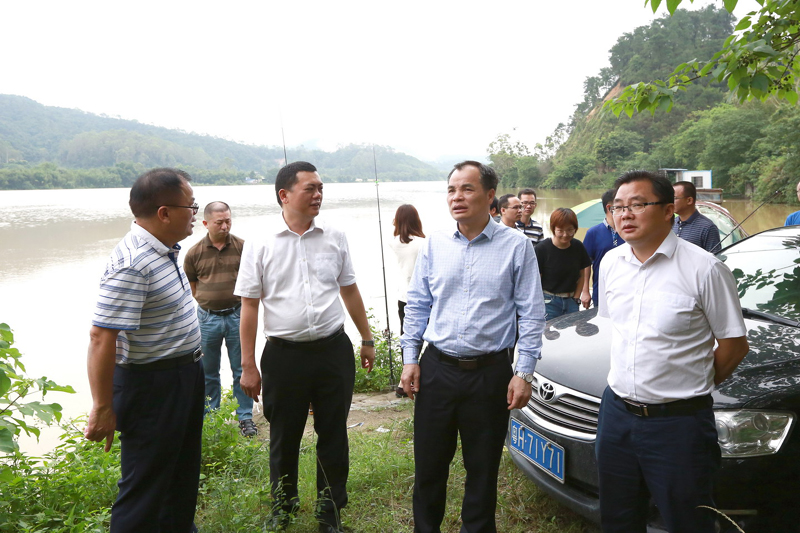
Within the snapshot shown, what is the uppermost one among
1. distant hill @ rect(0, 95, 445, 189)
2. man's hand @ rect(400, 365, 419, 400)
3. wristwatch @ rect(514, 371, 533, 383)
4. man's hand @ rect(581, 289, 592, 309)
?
distant hill @ rect(0, 95, 445, 189)

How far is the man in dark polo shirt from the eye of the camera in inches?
166

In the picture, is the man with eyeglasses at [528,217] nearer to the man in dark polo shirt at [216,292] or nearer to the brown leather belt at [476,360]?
the man in dark polo shirt at [216,292]

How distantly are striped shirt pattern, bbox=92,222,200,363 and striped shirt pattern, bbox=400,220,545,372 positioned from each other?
974 mm

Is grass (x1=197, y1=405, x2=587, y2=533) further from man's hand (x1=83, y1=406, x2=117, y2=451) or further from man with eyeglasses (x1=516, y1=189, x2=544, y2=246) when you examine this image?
man with eyeglasses (x1=516, y1=189, x2=544, y2=246)

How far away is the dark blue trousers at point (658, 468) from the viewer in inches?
67.4

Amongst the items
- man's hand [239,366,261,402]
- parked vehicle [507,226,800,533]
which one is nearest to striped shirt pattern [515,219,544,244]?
parked vehicle [507,226,800,533]

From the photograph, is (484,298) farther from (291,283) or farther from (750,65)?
(750,65)

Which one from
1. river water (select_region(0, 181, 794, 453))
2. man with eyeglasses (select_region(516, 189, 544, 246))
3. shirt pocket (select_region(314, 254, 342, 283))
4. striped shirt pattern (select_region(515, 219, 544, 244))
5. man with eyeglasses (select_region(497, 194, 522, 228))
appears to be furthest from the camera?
river water (select_region(0, 181, 794, 453))

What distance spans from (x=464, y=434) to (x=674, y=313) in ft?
3.22

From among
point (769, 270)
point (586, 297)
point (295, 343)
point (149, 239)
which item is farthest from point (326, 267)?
point (586, 297)

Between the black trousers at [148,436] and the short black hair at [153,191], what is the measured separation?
65cm

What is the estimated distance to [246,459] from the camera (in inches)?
128

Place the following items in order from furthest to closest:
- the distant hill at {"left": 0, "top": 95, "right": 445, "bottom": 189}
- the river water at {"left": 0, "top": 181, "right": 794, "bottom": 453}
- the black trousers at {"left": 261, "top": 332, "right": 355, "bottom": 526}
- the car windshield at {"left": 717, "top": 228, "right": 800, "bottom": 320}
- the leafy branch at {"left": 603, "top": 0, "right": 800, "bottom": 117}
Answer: the distant hill at {"left": 0, "top": 95, "right": 445, "bottom": 189} < the river water at {"left": 0, "top": 181, "right": 794, "bottom": 453} < the leafy branch at {"left": 603, "top": 0, "right": 800, "bottom": 117} < the car windshield at {"left": 717, "top": 228, "right": 800, "bottom": 320} < the black trousers at {"left": 261, "top": 332, "right": 355, "bottom": 526}

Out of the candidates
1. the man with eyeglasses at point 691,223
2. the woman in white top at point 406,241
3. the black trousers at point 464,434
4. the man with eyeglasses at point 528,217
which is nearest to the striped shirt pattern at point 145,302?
the black trousers at point 464,434
